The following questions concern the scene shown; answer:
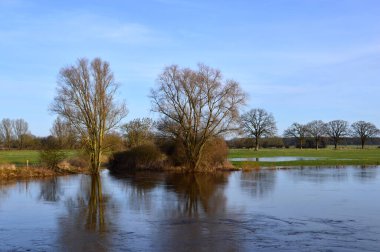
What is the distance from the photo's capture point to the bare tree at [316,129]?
11394 centimetres

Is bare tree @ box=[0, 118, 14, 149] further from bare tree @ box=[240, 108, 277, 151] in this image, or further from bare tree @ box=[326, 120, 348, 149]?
bare tree @ box=[326, 120, 348, 149]

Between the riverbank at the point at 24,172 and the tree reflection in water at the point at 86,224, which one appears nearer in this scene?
the tree reflection in water at the point at 86,224

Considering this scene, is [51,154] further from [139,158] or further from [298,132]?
[298,132]

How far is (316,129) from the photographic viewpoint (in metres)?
115

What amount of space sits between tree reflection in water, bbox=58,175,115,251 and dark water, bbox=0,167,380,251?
29mm

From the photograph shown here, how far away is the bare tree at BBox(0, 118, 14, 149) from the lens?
102175 millimetres

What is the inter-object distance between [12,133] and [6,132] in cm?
153

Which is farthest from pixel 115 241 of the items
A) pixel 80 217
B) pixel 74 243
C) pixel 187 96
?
pixel 187 96

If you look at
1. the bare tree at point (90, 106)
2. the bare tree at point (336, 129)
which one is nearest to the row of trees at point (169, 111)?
the bare tree at point (90, 106)

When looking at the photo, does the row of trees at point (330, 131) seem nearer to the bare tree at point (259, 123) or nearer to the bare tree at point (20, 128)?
the bare tree at point (259, 123)

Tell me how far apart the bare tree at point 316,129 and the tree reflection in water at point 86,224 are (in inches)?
3838

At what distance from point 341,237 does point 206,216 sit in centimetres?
572

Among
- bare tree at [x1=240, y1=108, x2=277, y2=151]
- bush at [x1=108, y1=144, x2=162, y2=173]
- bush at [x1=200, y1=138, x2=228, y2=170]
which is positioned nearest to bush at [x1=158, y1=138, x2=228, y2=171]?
bush at [x1=200, y1=138, x2=228, y2=170]

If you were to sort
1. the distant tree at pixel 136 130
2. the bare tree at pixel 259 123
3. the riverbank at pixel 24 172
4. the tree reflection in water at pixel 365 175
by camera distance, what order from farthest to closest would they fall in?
the bare tree at pixel 259 123, the distant tree at pixel 136 130, the riverbank at pixel 24 172, the tree reflection in water at pixel 365 175
